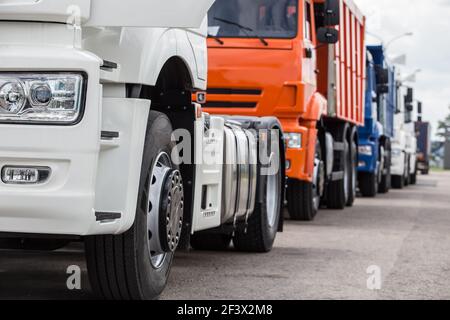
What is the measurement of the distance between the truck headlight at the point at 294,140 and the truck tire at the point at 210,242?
11.1 feet

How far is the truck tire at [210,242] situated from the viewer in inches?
405

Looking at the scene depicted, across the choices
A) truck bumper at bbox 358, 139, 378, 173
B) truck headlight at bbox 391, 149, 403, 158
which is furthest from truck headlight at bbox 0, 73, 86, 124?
truck headlight at bbox 391, 149, 403, 158

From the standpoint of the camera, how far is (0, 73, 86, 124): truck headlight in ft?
17.1

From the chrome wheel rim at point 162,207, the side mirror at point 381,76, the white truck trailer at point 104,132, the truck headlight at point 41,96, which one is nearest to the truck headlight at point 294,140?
the white truck trailer at point 104,132

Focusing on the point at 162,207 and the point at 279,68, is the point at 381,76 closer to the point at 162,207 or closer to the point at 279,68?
the point at 279,68

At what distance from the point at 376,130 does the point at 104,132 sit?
1779cm

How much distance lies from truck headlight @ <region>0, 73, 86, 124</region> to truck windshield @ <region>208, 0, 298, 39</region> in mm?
7913

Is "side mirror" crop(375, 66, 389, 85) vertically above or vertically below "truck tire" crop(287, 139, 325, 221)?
above

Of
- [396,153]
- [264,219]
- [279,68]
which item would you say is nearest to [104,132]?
[264,219]

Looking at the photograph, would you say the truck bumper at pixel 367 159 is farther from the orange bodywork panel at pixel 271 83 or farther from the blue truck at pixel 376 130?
the orange bodywork panel at pixel 271 83

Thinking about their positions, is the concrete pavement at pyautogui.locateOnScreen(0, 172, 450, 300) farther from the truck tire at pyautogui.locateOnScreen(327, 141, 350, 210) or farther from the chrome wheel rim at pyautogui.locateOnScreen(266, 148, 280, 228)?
the truck tire at pyautogui.locateOnScreen(327, 141, 350, 210)

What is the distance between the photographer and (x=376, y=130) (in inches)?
905

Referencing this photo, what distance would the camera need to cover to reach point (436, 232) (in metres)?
13.1

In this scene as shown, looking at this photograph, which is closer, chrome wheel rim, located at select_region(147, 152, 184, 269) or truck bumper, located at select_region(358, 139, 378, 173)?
chrome wheel rim, located at select_region(147, 152, 184, 269)
